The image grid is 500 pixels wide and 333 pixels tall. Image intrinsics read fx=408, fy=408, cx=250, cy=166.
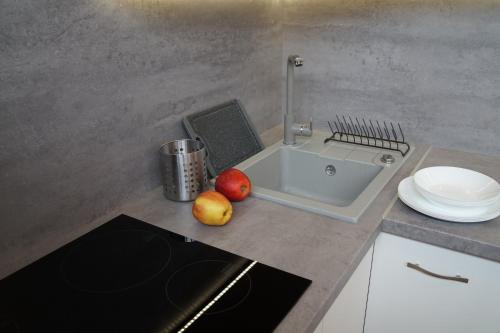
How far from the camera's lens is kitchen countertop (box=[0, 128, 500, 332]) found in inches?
32.2

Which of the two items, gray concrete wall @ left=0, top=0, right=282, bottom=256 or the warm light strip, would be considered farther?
gray concrete wall @ left=0, top=0, right=282, bottom=256

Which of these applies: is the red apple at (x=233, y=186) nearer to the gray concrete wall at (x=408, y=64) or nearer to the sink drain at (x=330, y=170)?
the sink drain at (x=330, y=170)

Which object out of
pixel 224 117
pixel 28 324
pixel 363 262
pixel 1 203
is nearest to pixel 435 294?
pixel 363 262

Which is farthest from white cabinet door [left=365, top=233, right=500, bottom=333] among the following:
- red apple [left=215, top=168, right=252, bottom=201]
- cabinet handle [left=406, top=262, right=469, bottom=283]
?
red apple [left=215, top=168, right=252, bottom=201]

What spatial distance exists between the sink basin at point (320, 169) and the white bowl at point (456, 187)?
0.13 metres

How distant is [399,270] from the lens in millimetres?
1044

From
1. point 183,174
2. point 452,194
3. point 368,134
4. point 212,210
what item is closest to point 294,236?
point 212,210

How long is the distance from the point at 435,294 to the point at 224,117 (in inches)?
A: 31.7

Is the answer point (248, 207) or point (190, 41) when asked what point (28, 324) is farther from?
point (190, 41)

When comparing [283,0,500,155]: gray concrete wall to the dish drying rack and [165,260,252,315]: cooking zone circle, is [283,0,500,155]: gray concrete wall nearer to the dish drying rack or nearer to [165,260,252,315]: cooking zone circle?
the dish drying rack

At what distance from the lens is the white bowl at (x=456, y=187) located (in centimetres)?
96

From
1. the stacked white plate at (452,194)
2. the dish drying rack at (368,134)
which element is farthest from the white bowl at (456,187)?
the dish drying rack at (368,134)

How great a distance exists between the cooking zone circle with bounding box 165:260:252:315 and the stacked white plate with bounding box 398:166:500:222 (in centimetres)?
50

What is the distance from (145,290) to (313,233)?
392 mm
